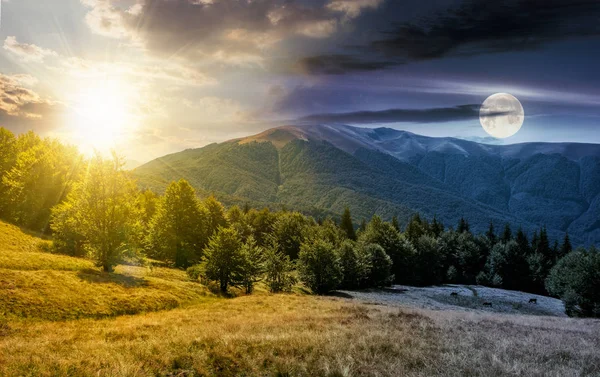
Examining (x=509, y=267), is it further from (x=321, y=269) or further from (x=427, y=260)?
(x=321, y=269)

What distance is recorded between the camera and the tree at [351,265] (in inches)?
2869

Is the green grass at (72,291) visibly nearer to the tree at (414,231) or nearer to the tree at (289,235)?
the tree at (289,235)

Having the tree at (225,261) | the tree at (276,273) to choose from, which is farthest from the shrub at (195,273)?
the tree at (276,273)

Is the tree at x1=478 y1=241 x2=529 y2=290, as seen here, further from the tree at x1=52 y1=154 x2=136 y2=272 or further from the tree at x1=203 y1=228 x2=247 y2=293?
the tree at x1=52 y1=154 x2=136 y2=272


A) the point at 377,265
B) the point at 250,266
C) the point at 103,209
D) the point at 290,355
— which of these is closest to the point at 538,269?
the point at 377,265

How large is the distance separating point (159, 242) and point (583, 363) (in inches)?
2228

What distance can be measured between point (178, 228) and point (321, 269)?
84.6ft

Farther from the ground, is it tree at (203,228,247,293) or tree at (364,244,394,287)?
tree at (203,228,247,293)

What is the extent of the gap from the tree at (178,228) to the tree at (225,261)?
15.5 meters

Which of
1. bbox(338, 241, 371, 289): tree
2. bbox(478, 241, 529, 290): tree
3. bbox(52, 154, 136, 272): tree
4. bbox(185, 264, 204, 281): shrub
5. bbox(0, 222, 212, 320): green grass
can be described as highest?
bbox(52, 154, 136, 272): tree

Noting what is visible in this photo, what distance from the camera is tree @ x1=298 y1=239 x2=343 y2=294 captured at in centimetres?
6184

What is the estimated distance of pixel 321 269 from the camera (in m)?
61.9

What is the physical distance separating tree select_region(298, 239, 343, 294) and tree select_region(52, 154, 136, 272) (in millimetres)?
33890

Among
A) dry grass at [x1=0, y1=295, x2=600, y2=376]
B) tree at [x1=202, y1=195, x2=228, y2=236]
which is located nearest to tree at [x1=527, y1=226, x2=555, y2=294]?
tree at [x1=202, y1=195, x2=228, y2=236]
